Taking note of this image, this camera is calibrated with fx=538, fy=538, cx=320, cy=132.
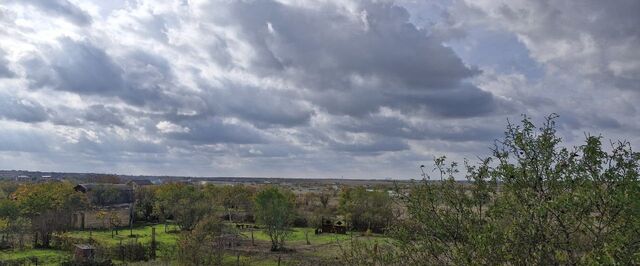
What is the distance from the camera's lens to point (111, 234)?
2306 inches

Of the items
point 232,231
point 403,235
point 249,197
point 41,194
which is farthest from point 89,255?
point 249,197

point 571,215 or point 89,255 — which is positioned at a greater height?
point 571,215

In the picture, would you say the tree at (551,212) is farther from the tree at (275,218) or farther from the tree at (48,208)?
the tree at (48,208)

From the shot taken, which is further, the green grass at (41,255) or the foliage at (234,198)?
the foliage at (234,198)

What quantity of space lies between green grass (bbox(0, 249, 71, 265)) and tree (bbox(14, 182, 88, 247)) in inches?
Answer: 129

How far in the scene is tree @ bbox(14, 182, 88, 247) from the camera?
5000 centimetres

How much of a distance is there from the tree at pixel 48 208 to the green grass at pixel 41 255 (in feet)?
10.7

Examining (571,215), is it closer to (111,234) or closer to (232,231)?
(232,231)

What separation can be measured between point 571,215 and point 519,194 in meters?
0.81

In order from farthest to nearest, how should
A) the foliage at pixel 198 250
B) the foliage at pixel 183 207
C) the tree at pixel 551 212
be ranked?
1. the foliage at pixel 183 207
2. the foliage at pixel 198 250
3. the tree at pixel 551 212

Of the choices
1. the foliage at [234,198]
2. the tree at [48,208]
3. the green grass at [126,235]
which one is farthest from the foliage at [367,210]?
the tree at [48,208]

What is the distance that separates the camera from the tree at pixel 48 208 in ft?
164

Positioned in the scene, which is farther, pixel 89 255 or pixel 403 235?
pixel 89 255

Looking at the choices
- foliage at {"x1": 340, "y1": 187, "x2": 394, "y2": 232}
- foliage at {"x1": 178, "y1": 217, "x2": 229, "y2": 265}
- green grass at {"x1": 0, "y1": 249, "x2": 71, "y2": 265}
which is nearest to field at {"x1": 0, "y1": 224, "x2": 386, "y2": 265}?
green grass at {"x1": 0, "y1": 249, "x2": 71, "y2": 265}
